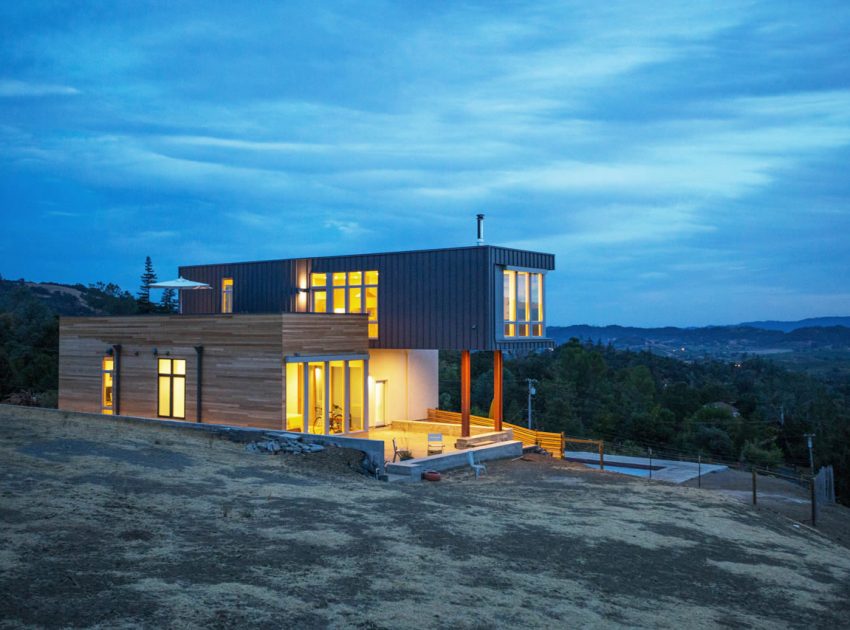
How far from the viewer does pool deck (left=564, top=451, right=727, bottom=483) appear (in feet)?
63.0

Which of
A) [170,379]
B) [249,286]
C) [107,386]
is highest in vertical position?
[249,286]

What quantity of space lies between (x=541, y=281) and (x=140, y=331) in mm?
12412

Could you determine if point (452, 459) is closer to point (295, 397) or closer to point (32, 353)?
point (295, 397)

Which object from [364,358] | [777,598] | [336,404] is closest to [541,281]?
[364,358]

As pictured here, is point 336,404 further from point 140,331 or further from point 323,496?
point 323,496

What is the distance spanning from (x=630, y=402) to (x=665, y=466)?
35996mm

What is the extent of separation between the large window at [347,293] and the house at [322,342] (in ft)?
0.13

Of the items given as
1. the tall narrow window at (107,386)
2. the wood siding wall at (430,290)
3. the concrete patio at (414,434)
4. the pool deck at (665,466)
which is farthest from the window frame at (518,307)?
the tall narrow window at (107,386)

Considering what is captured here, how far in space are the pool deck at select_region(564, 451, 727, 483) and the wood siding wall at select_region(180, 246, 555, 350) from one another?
391cm

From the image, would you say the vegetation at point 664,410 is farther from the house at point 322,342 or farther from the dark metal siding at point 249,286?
the dark metal siding at point 249,286

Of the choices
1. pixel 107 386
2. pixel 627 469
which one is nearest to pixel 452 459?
pixel 627 469

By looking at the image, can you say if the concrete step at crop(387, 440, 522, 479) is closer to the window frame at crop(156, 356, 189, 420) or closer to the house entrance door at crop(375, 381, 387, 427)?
the house entrance door at crop(375, 381, 387, 427)

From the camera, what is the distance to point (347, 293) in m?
23.3

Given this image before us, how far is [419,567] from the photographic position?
24.5 feet
